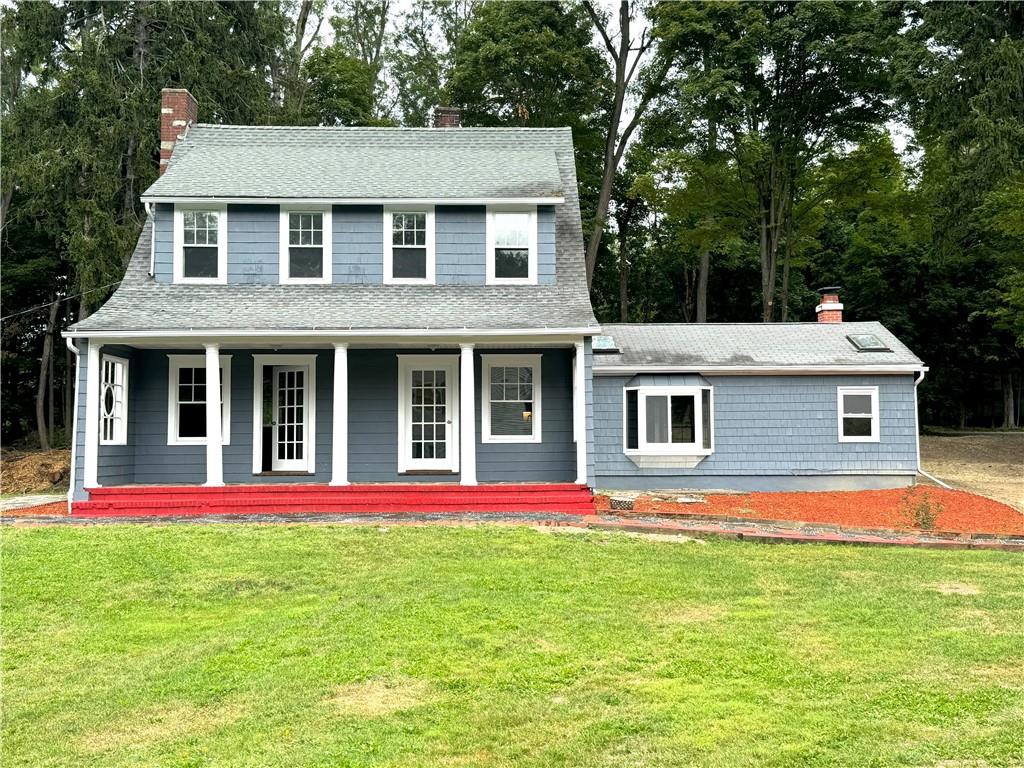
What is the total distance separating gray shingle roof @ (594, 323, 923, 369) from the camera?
17875 mm

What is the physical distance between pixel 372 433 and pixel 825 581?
945 centimetres

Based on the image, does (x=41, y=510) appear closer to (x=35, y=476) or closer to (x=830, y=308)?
(x=35, y=476)

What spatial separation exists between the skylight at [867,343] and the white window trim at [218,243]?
41.9 feet

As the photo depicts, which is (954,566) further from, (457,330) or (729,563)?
(457,330)

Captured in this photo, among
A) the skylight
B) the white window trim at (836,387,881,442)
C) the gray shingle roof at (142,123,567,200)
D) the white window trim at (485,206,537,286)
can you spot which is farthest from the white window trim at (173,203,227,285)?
the skylight

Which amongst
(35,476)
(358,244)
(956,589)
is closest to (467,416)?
(358,244)

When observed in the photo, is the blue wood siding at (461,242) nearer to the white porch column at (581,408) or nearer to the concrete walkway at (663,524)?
the white porch column at (581,408)

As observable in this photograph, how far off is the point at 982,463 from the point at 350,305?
17133mm

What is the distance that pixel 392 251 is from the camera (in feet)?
54.4

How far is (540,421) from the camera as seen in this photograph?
646 inches

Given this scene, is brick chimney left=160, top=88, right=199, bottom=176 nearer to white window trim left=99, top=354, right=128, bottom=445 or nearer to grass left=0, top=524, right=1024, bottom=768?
white window trim left=99, top=354, right=128, bottom=445

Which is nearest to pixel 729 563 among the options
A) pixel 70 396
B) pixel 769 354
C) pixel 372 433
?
pixel 372 433

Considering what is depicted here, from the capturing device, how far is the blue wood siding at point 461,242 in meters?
16.6

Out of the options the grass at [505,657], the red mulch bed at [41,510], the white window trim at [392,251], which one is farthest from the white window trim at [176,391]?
the grass at [505,657]
